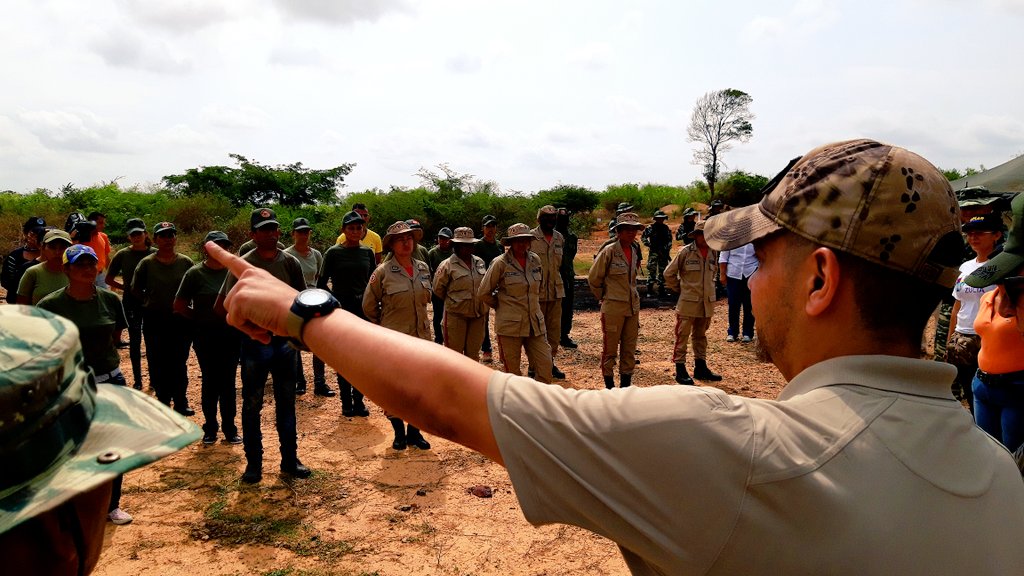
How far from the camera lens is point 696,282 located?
26.7 ft

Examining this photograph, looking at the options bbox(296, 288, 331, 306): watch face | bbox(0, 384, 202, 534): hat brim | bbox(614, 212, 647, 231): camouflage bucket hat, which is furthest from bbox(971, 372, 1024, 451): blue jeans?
bbox(614, 212, 647, 231): camouflage bucket hat

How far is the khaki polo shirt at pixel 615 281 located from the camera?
7.57 metres

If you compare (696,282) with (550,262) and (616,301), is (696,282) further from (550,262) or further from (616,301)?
(550,262)

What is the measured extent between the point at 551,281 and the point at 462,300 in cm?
202

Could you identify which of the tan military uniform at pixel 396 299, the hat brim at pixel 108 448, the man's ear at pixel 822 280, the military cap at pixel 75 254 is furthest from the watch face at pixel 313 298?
the tan military uniform at pixel 396 299

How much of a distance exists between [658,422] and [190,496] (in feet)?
17.4

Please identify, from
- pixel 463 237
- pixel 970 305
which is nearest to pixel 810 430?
pixel 970 305

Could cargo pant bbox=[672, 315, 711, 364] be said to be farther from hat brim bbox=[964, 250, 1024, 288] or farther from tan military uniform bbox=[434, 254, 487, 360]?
hat brim bbox=[964, 250, 1024, 288]

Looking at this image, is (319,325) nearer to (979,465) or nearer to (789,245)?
(789,245)

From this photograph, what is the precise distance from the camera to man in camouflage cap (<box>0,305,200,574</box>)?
101 centimetres

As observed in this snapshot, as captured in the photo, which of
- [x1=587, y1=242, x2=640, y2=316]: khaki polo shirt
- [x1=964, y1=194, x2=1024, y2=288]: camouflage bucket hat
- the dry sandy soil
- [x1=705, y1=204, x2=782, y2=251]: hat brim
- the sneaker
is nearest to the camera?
[x1=705, y1=204, x2=782, y2=251]: hat brim

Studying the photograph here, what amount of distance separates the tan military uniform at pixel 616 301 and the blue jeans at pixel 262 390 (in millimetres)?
3670

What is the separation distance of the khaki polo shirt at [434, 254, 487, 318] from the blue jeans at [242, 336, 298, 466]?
1.94m

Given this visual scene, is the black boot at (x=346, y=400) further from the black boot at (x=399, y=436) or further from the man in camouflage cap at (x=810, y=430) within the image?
the man in camouflage cap at (x=810, y=430)
